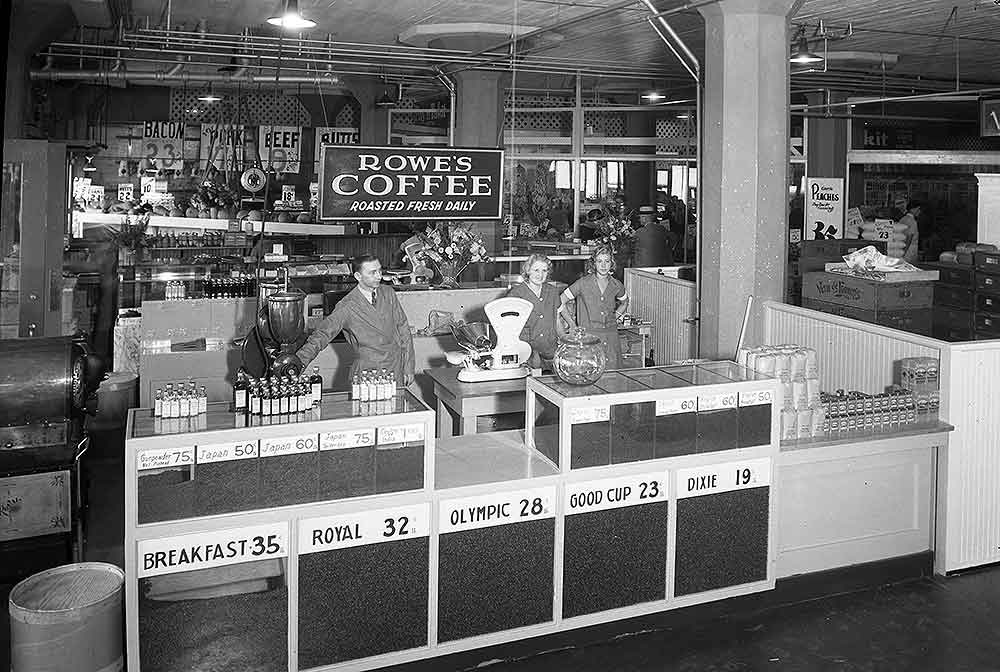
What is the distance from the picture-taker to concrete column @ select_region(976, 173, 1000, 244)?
29.9 feet

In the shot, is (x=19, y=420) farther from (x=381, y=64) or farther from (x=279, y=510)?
(x=381, y=64)

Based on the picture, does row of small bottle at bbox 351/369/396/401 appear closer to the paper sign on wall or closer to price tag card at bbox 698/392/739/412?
price tag card at bbox 698/392/739/412

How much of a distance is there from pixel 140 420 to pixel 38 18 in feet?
18.5

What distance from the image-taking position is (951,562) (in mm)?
5125

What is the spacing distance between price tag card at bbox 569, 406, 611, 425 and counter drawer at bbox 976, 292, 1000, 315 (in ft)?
16.3

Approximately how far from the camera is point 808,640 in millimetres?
4434

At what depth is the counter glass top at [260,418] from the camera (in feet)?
12.3

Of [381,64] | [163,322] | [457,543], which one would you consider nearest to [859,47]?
[381,64]

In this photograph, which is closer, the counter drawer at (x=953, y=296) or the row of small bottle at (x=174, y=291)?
the counter drawer at (x=953, y=296)

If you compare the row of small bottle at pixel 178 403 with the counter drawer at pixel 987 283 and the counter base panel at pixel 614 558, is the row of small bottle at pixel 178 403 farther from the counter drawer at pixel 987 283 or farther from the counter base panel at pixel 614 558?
the counter drawer at pixel 987 283

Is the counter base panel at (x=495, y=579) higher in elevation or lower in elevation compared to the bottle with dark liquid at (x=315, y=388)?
lower

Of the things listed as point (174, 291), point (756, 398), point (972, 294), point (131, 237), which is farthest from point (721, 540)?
point (131, 237)

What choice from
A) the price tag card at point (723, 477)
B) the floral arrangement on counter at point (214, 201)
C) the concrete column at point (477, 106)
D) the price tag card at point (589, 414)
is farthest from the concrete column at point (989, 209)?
the floral arrangement on counter at point (214, 201)

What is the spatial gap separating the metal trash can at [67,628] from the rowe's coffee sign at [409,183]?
271cm
